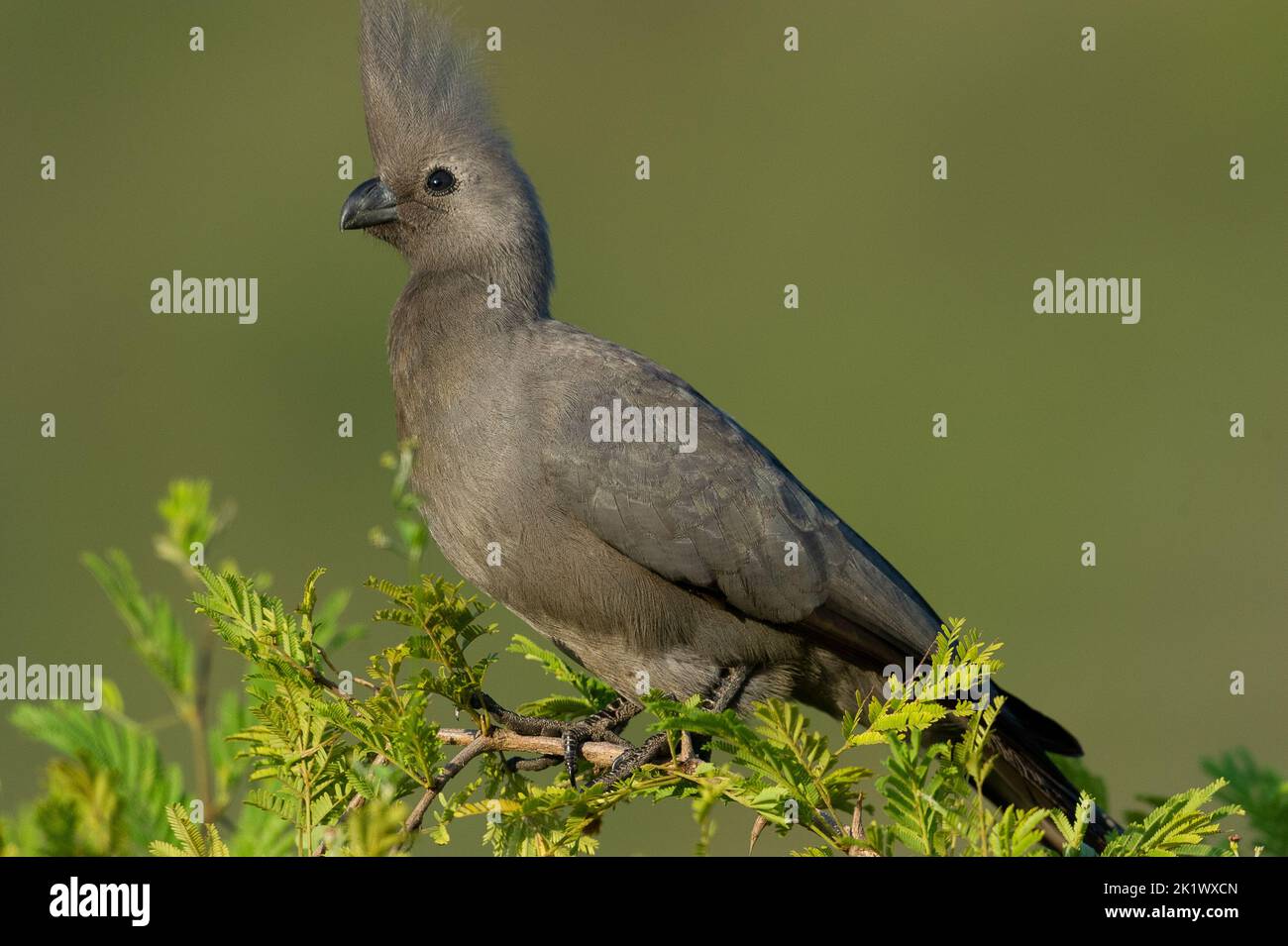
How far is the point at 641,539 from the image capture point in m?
5.15

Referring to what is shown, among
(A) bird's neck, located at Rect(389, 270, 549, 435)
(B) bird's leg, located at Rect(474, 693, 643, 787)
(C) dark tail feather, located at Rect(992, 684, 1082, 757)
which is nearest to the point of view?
(B) bird's leg, located at Rect(474, 693, 643, 787)

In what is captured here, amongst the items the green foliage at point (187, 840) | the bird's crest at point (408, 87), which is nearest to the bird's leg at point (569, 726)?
the green foliage at point (187, 840)

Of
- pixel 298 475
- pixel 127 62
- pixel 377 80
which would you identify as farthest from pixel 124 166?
pixel 377 80

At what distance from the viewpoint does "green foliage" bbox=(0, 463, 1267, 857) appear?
10.2 feet

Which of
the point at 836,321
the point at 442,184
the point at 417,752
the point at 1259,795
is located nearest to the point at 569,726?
the point at 417,752

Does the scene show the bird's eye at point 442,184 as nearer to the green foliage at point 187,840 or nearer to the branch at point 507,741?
the branch at point 507,741

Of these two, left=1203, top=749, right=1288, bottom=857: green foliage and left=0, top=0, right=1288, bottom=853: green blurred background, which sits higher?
left=0, top=0, right=1288, bottom=853: green blurred background

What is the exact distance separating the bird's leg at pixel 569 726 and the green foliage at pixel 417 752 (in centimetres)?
21

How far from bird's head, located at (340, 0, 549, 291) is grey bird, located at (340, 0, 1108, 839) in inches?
16.1

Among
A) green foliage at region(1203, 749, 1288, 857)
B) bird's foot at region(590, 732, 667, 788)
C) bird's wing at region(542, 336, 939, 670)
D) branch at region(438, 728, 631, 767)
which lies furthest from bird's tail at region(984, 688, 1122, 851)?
branch at region(438, 728, 631, 767)

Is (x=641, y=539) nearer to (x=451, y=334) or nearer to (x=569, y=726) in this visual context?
(x=569, y=726)

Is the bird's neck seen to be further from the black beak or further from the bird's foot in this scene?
the bird's foot

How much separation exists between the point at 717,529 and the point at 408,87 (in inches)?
87.4

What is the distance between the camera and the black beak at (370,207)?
5.91m
